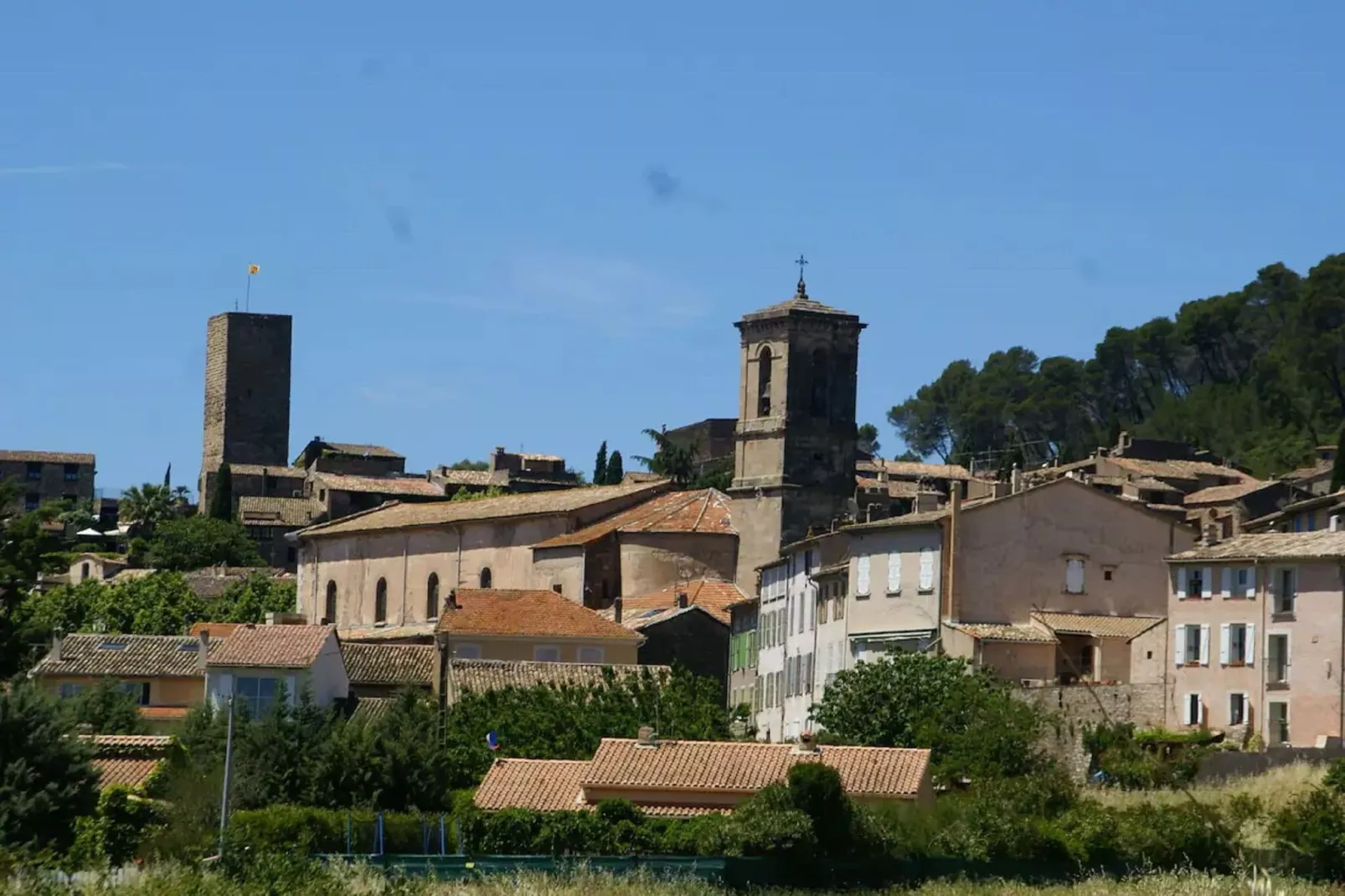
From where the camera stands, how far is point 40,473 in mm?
159750

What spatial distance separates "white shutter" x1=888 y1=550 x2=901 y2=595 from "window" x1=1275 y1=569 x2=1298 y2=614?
434 inches

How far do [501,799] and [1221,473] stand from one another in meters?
61.7

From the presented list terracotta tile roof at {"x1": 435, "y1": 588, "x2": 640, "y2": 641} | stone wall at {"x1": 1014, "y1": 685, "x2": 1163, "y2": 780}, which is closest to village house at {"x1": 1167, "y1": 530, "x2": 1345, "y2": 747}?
stone wall at {"x1": 1014, "y1": 685, "x2": 1163, "y2": 780}

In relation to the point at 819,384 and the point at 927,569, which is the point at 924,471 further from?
the point at 927,569

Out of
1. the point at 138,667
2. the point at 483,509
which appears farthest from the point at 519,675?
the point at 483,509

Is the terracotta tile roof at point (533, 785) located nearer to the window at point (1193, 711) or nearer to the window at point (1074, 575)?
the window at point (1193, 711)

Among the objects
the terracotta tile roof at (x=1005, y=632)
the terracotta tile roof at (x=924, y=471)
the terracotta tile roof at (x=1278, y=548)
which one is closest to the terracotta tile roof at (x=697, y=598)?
the terracotta tile roof at (x=1005, y=632)

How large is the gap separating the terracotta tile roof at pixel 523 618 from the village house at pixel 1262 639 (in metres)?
19.6

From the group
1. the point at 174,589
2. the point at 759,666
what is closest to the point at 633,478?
the point at 174,589

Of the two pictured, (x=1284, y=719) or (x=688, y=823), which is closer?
(x=688, y=823)

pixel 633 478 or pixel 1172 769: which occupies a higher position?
pixel 633 478

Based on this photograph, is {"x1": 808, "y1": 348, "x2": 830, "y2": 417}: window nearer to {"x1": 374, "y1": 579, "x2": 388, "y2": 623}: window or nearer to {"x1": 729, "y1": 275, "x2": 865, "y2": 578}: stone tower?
{"x1": 729, "y1": 275, "x2": 865, "y2": 578}: stone tower

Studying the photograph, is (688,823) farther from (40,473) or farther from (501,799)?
(40,473)

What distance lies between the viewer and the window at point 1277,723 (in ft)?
172
